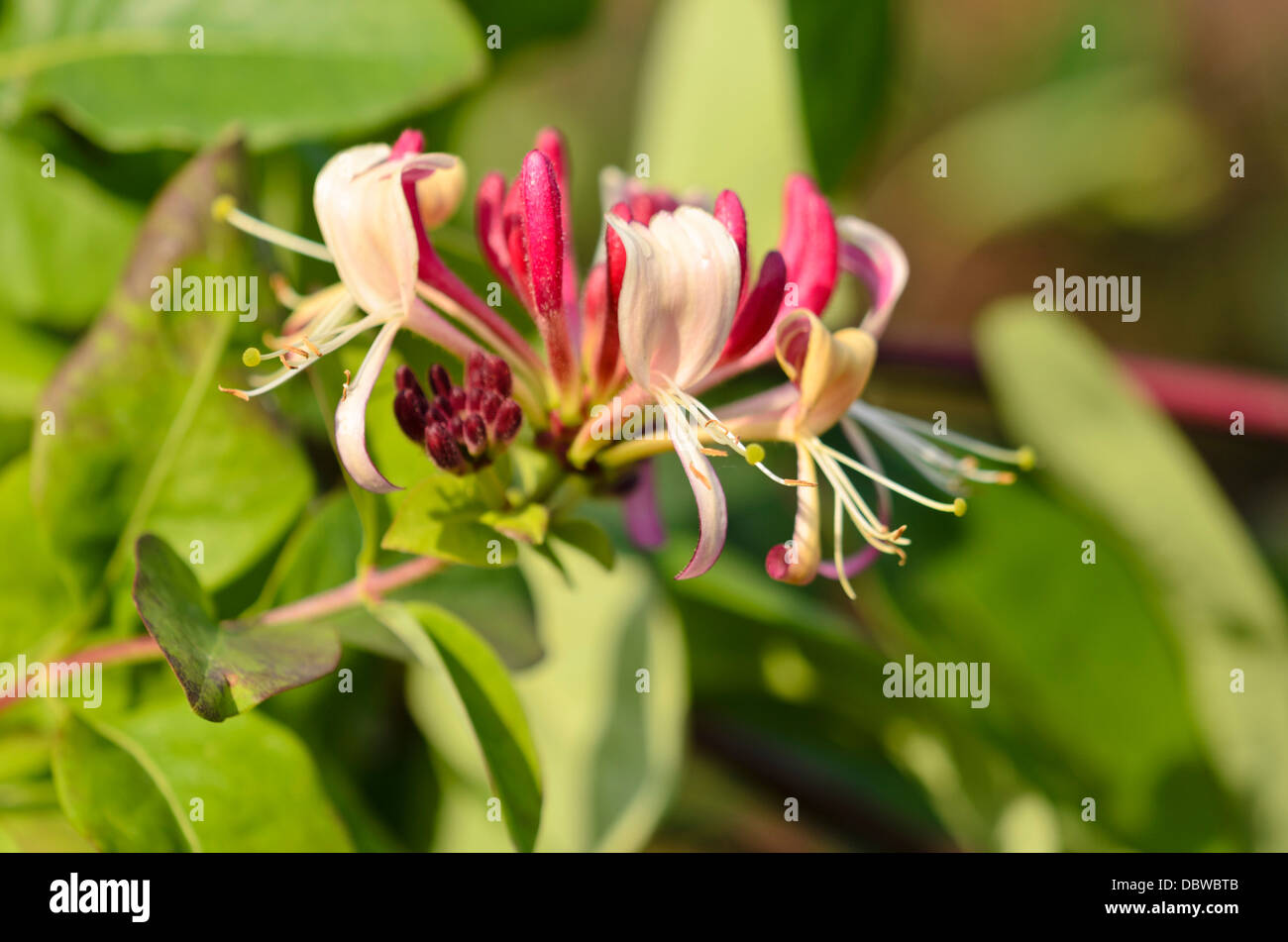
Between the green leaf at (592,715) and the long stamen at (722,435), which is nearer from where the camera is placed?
the long stamen at (722,435)

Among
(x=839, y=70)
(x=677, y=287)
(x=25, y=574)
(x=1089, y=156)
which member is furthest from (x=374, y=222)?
(x=1089, y=156)

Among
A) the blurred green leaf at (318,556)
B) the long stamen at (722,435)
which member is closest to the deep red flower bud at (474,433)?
the long stamen at (722,435)

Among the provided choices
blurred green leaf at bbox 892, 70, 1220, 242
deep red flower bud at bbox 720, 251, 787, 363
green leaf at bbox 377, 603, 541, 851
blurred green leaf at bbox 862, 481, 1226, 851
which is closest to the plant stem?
green leaf at bbox 377, 603, 541, 851

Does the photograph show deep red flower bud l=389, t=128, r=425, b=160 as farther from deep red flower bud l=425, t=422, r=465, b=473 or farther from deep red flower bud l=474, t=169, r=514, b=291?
deep red flower bud l=425, t=422, r=465, b=473

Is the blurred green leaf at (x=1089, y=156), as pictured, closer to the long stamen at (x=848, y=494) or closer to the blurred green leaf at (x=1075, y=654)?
the blurred green leaf at (x=1075, y=654)

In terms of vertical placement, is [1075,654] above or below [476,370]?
below

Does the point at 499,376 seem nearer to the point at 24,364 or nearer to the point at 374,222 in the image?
the point at 374,222

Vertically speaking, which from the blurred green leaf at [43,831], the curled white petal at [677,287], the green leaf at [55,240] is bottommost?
the blurred green leaf at [43,831]
